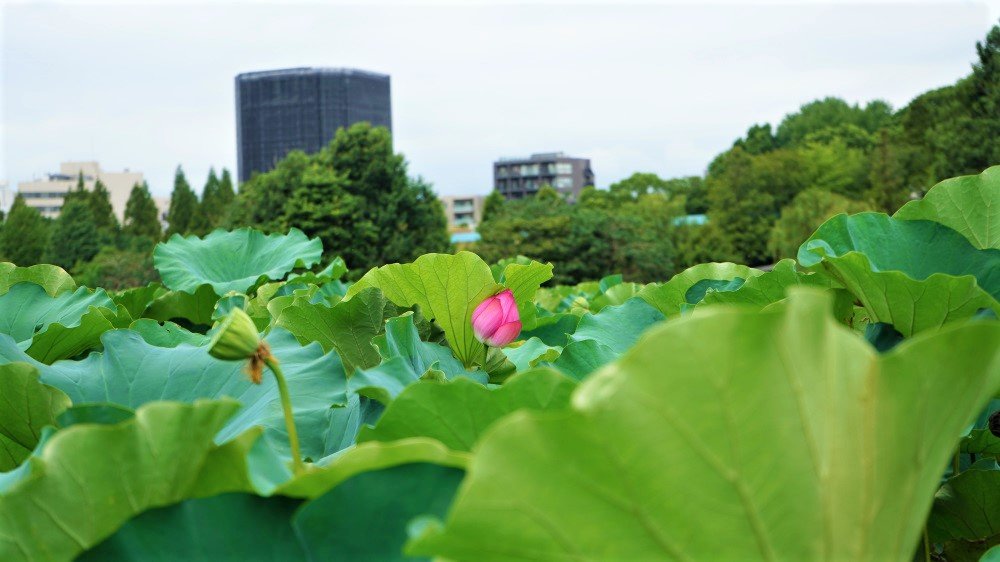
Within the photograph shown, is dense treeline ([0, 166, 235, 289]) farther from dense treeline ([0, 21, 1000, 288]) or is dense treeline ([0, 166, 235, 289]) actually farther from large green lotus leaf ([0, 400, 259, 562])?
large green lotus leaf ([0, 400, 259, 562])

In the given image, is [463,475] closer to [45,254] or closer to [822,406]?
[822,406]

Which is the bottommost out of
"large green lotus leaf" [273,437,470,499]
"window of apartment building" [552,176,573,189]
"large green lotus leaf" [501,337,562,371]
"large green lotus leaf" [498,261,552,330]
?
"large green lotus leaf" [501,337,562,371]

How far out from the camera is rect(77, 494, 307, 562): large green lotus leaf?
16.4 inches

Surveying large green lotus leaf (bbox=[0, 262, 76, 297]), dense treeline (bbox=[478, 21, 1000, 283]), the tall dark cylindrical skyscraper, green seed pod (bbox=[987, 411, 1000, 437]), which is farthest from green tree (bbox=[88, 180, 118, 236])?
green seed pod (bbox=[987, 411, 1000, 437])

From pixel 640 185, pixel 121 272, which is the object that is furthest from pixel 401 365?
pixel 640 185

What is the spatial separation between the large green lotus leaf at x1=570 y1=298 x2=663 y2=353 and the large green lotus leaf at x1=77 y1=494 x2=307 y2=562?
1.91 feet

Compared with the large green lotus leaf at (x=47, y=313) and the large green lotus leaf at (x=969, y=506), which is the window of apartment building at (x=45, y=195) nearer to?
the large green lotus leaf at (x=47, y=313)

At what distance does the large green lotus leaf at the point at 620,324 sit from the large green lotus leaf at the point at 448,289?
137 millimetres

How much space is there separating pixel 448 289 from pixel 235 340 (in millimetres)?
596

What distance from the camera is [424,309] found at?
1143 mm

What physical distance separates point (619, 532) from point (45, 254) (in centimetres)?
2623

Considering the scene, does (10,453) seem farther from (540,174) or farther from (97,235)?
(540,174)

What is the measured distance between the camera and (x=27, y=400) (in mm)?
663

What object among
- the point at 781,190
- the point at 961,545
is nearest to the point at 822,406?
the point at 961,545
